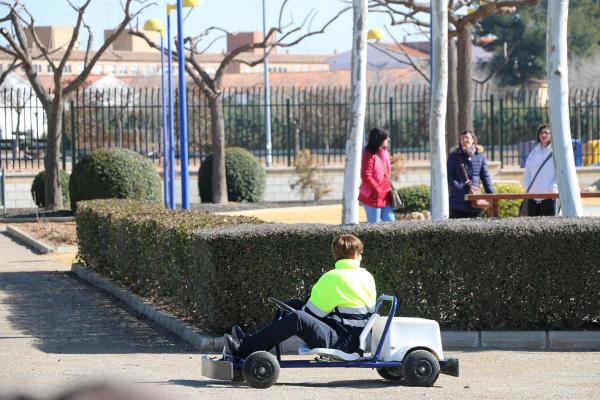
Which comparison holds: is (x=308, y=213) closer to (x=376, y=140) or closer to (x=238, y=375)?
(x=376, y=140)

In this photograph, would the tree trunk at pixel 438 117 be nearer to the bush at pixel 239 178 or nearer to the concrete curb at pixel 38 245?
the concrete curb at pixel 38 245

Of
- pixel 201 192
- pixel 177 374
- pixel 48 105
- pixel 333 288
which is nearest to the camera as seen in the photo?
pixel 333 288

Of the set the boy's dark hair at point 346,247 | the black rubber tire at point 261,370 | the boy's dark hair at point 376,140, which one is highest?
the boy's dark hair at point 376,140

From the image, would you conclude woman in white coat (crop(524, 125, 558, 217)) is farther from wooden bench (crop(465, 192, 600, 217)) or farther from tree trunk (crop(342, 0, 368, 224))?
tree trunk (crop(342, 0, 368, 224))

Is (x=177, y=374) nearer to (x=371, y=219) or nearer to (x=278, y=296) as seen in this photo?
(x=278, y=296)

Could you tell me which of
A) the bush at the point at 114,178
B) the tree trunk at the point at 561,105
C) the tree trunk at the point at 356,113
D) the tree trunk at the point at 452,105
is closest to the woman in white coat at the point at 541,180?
the tree trunk at the point at 561,105

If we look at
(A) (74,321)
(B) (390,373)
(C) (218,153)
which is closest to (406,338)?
(B) (390,373)

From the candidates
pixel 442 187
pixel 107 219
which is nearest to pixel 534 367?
pixel 442 187

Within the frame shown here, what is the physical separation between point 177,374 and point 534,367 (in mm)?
2540

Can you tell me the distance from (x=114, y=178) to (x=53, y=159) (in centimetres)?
264

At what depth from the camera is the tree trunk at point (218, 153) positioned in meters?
26.4

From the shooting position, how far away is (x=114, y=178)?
76.0ft

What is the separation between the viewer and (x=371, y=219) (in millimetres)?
13734

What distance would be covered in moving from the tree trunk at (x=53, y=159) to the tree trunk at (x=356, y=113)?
15.1 meters
